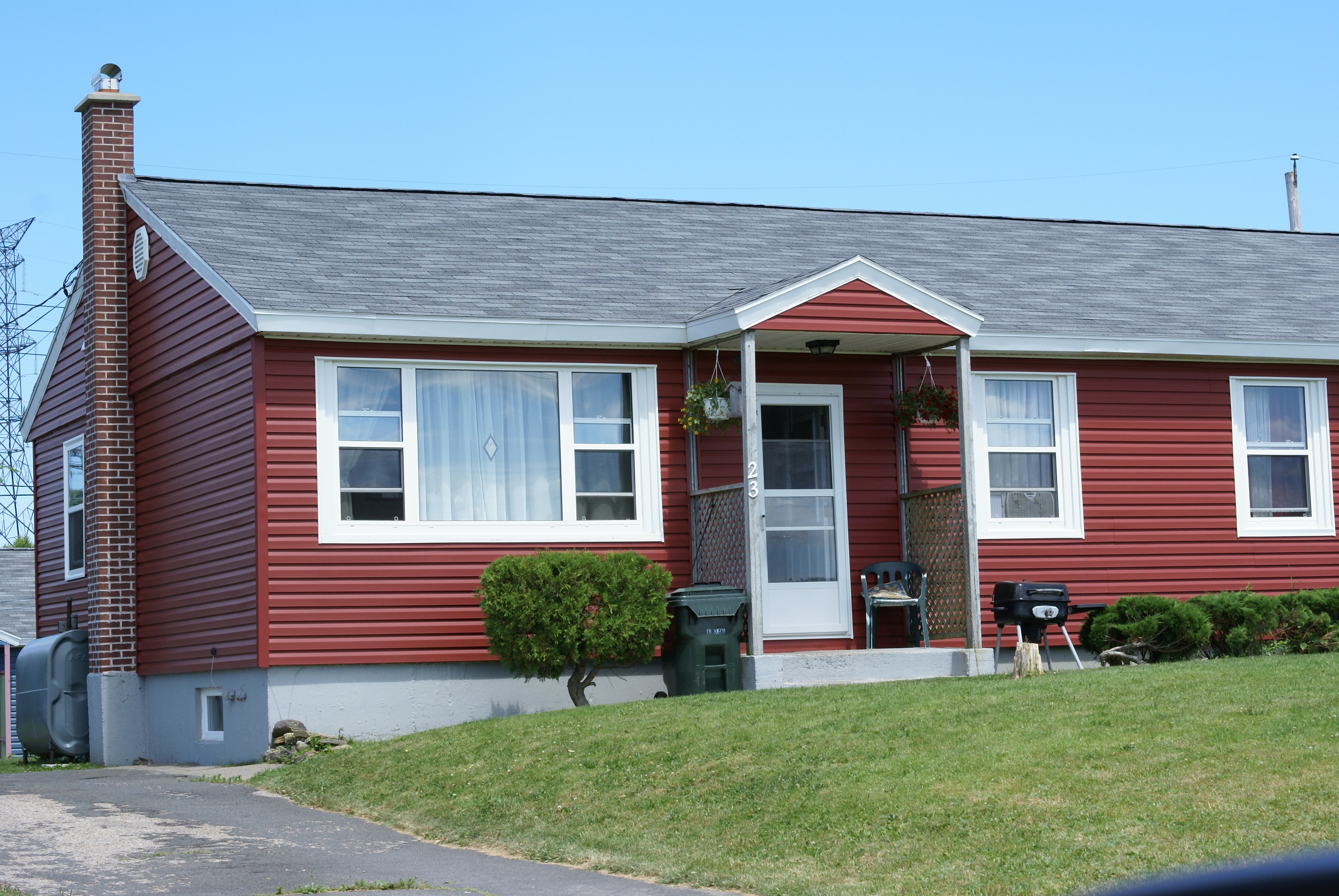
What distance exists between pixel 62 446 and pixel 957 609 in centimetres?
1095

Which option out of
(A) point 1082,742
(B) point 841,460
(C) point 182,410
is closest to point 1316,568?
(B) point 841,460

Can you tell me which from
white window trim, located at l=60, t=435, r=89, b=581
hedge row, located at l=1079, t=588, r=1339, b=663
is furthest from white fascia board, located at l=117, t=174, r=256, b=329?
hedge row, located at l=1079, t=588, r=1339, b=663

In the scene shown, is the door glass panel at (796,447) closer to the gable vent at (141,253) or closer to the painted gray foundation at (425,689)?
the painted gray foundation at (425,689)

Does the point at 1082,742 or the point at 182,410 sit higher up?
the point at 182,410

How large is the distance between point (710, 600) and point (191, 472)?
17.1ft

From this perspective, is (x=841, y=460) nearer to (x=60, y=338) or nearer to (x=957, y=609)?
(x=957, y=609)

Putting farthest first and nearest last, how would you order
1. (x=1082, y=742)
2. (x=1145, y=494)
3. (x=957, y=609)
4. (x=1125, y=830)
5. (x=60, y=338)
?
(x=60, y=338), (x=1145, y=494), (x=957, y=609), (x=1082, y=742), (x=1125, y=830)

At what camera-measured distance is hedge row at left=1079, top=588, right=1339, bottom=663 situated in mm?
14531

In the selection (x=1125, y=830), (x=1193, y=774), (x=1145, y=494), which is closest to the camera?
(x=1125, y=830)

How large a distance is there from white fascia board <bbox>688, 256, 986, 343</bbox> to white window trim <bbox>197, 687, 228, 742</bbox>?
554 cm

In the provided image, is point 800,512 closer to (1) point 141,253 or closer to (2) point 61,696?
(1) point 141,253

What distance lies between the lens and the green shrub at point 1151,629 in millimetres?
14484

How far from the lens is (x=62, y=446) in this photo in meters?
18.7

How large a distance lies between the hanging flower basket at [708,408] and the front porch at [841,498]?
0.16m
